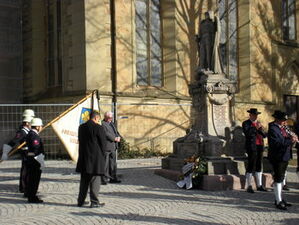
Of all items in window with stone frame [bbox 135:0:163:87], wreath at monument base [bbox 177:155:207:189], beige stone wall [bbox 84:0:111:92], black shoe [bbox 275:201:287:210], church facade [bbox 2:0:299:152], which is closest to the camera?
black shoe [bbox 275:201:287:210]

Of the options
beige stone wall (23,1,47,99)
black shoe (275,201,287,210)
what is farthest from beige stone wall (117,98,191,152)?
black shoe (275,201,287,210)

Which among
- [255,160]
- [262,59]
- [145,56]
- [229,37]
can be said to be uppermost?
[229,37]

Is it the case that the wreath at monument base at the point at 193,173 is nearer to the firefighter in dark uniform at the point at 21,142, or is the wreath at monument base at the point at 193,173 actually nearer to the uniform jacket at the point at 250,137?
the uniform jacket at the point at 250,137

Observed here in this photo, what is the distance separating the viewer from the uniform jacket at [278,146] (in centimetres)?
737

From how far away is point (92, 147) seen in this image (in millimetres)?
7207

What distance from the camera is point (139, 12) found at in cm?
1859

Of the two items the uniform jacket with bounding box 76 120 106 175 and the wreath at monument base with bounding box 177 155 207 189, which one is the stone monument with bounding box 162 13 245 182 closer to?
the wreath at monument base with bounding box 177 155 207 189

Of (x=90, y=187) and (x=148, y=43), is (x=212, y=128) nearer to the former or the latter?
(x=90, y=187)

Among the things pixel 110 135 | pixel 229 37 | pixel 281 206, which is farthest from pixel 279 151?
pixel 229 37

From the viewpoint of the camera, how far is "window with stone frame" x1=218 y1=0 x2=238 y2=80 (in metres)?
21.8

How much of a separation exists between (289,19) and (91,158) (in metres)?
20.9

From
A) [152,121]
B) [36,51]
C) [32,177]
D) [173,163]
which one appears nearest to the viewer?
[32,177]

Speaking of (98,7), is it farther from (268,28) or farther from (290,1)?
(290,1)

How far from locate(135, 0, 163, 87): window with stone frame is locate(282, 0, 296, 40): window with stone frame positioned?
9.08 m
